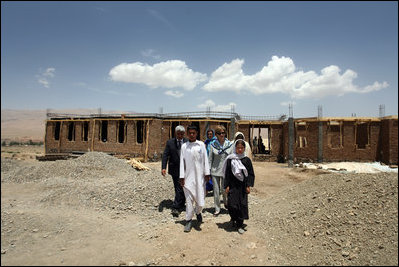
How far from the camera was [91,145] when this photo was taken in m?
15.9

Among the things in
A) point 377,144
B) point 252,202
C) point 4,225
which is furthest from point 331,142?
point 4,225

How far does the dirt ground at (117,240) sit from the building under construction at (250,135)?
10.4 meters

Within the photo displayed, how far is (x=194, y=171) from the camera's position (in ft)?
12.9

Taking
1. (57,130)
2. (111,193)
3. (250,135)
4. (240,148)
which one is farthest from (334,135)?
(57,130)

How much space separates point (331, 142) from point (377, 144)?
236 centimetres

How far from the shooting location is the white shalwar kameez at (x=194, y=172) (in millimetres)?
3859

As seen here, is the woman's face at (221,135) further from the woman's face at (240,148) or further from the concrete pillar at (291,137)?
the concrete pillar at (291,137)

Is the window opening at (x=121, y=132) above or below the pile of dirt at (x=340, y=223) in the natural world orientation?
above

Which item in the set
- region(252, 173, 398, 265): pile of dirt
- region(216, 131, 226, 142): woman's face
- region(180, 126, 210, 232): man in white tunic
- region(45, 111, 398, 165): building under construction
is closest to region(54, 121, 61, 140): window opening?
region(45, 111, 398, 165): building under construction

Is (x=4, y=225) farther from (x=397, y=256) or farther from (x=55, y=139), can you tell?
(x=55, y=139)

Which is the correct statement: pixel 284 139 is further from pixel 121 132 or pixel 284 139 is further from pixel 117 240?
pixel 117 240

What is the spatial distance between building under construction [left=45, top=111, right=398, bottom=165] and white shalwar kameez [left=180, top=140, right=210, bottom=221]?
10.4m

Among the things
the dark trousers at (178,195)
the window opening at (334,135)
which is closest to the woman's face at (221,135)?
the dark trousers at (178,195)

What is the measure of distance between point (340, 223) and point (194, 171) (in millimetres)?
2374
